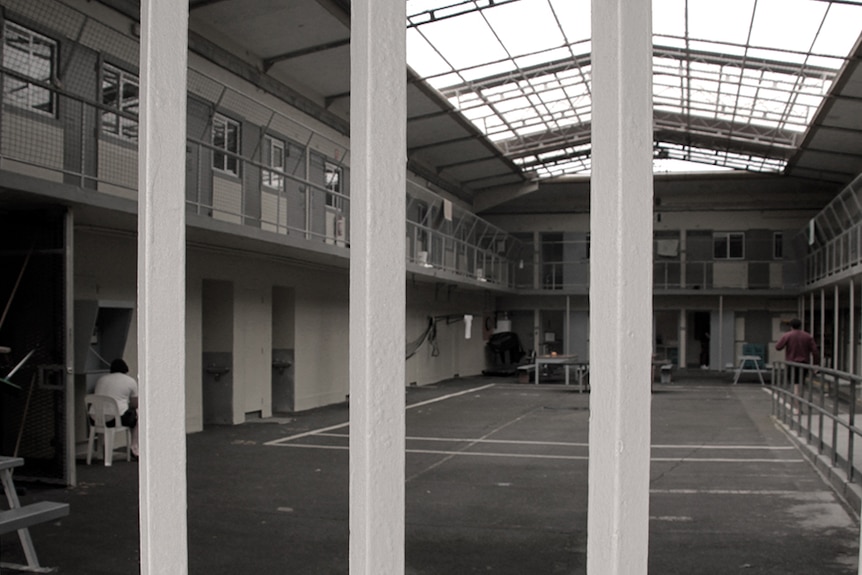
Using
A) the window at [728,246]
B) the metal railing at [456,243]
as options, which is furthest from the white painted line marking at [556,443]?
the window at [728,246]

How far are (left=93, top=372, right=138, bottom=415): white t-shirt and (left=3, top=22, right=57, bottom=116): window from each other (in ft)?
9.30

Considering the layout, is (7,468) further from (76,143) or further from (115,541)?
(76,143)

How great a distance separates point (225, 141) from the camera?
1176cm

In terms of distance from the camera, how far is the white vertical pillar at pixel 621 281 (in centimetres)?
174

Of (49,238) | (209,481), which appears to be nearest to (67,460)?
(209,481)

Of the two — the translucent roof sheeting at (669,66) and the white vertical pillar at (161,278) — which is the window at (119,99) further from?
the white vertical pillar at (161,278)

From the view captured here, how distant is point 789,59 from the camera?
1545 centimetres

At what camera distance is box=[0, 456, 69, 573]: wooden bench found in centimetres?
403

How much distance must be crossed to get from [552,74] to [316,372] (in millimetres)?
8395

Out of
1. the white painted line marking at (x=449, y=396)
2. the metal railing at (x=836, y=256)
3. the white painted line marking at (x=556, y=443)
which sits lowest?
the white painted line marking at (x=449, y=396)

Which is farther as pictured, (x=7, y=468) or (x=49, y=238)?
(x=49, y=238)

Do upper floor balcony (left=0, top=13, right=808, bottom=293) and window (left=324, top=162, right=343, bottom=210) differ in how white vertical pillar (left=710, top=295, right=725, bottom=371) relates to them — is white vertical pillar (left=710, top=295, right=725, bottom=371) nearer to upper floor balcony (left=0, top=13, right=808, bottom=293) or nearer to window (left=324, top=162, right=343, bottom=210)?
upper floor balcony (left=0, top=13, right=808, bottom=293)

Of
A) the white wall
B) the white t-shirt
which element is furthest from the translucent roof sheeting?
the white t-shirt

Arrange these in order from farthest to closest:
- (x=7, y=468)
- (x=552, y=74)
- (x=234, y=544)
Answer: (x=552, y=74), (x=234, y=544), (x=7, y=468)
